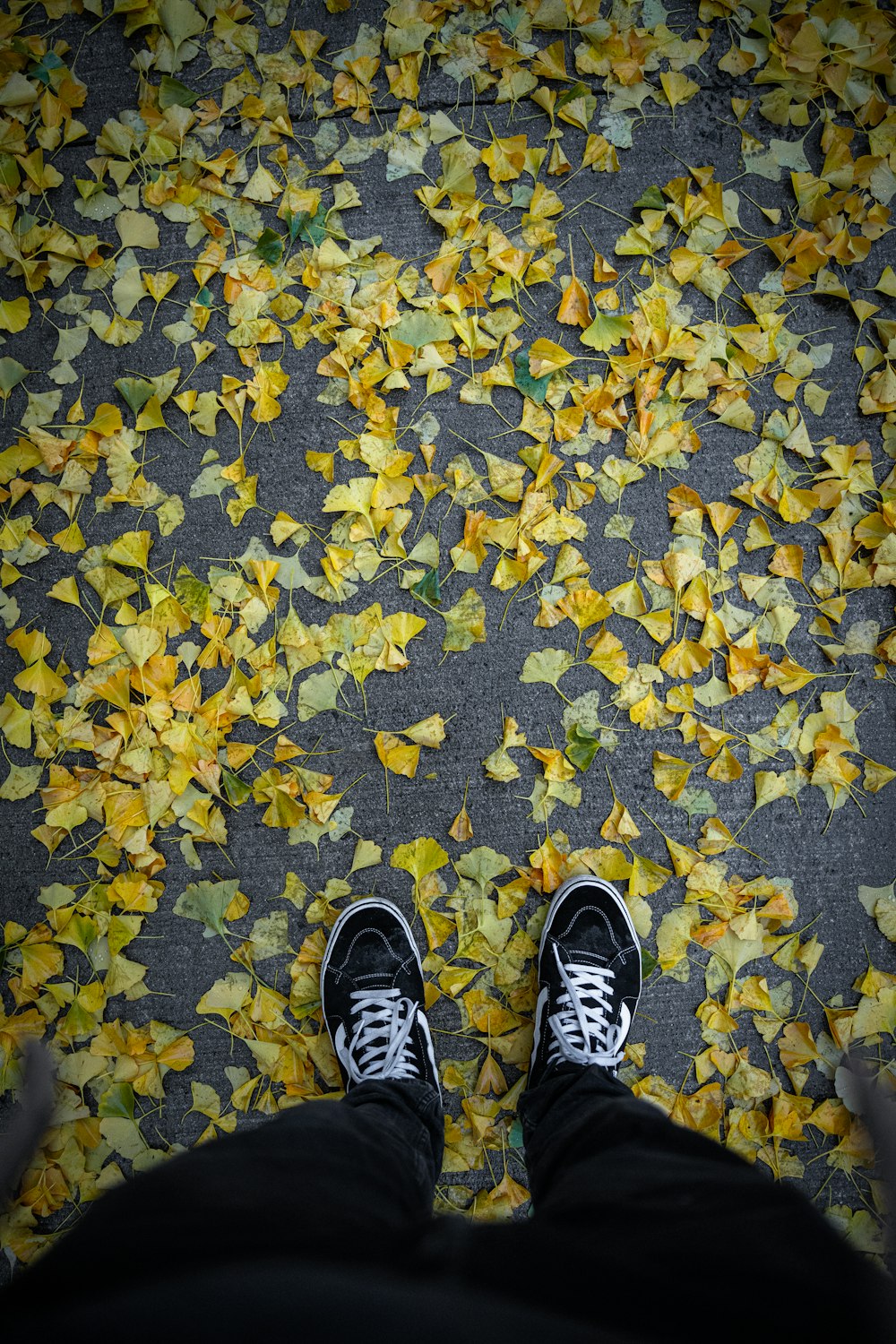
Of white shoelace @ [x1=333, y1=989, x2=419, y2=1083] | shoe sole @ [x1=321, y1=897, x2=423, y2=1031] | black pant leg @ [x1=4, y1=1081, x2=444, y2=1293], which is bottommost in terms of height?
white shoelace @ [x1=333, y1=989, x2=419, y2=1083]

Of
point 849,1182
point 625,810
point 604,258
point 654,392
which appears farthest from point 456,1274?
point 604,258

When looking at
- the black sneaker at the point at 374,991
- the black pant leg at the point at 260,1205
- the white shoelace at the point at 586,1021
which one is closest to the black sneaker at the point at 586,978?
the white shoelace at the point at 586,1021

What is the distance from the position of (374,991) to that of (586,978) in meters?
0.40

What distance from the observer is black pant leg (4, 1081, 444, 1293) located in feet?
2.18

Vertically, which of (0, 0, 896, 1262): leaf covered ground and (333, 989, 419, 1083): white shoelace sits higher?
(0, 0, 896, 1262): leaf covered ground

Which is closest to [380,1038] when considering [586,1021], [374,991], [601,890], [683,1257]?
[374,991]

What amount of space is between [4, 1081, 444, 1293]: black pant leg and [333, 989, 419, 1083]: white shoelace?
0.34 metres

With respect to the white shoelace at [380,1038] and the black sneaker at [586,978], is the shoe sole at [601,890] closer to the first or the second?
the black sneaker at [586,978]

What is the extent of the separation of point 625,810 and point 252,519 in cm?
92

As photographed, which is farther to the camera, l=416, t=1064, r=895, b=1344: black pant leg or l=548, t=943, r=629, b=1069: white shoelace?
l=548, t=943, r=629, b=1069: white shoelace

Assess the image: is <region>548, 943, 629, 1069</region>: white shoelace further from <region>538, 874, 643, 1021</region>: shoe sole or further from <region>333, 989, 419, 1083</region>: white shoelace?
<region>333, 989, 419, 1083</region>: white shoelace

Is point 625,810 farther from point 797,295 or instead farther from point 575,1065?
point 797,295

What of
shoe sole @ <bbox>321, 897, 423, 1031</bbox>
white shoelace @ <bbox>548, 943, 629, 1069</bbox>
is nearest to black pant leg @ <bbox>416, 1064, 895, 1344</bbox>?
white shoelace @ <bbox>548, 943, 629, 1069</bbox>

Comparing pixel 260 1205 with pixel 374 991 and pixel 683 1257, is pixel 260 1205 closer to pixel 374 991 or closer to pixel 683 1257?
pixel 683 1257
